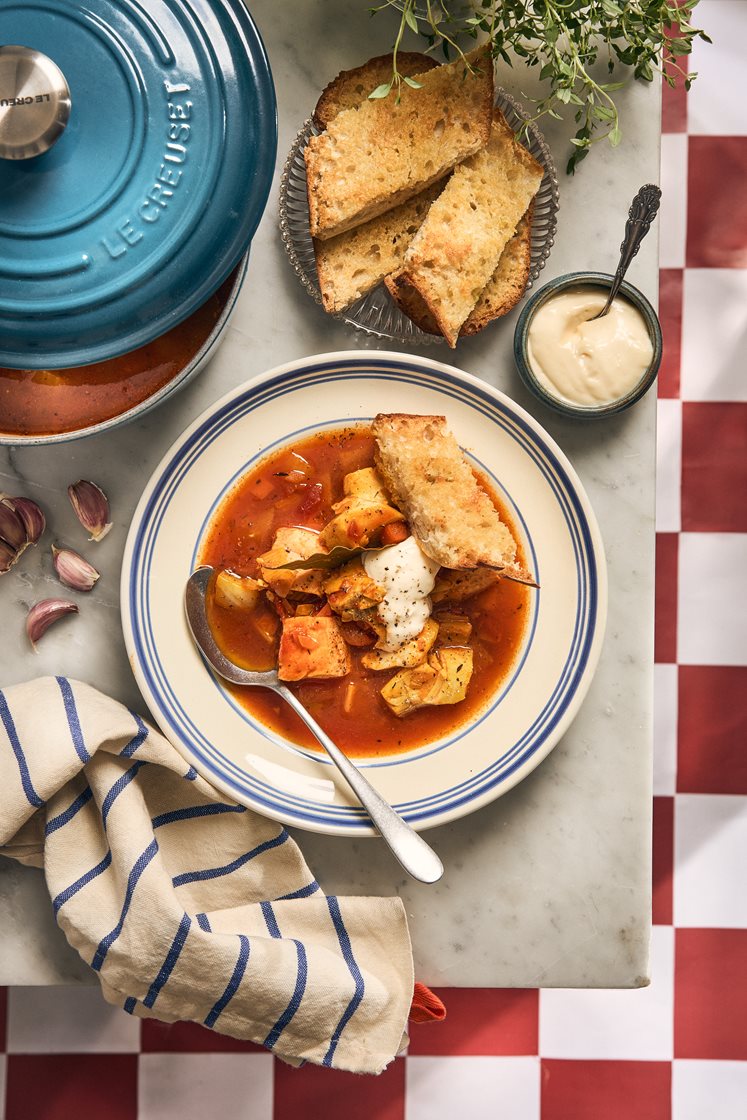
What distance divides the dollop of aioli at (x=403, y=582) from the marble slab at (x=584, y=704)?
39 centimetres

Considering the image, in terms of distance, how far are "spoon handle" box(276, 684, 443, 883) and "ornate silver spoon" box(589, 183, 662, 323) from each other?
0.98m

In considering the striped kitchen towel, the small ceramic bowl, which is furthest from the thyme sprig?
the striped kitchen towel

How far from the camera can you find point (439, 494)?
187cm

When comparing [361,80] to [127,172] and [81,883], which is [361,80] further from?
[81,883]

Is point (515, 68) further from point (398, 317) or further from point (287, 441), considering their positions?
point (287, 441)

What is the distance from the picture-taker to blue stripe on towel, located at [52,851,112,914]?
1867mm

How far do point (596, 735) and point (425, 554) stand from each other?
0.53 meters

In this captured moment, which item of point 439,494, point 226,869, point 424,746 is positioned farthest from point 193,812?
point 439,494

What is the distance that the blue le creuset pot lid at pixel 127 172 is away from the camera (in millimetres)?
1323

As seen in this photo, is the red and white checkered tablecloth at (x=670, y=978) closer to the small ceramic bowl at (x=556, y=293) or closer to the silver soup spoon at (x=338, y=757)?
the small ceramic bowl at (x=556, y=293)

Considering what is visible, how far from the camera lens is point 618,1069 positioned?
99.8 inches

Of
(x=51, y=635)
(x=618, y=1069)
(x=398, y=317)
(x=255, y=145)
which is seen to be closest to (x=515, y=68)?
(x=398, y=317)

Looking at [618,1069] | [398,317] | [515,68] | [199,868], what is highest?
[515,68]

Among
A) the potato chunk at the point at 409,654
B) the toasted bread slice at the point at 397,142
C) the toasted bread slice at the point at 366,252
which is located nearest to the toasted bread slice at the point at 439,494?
the potato chunk at the point at 409,654
